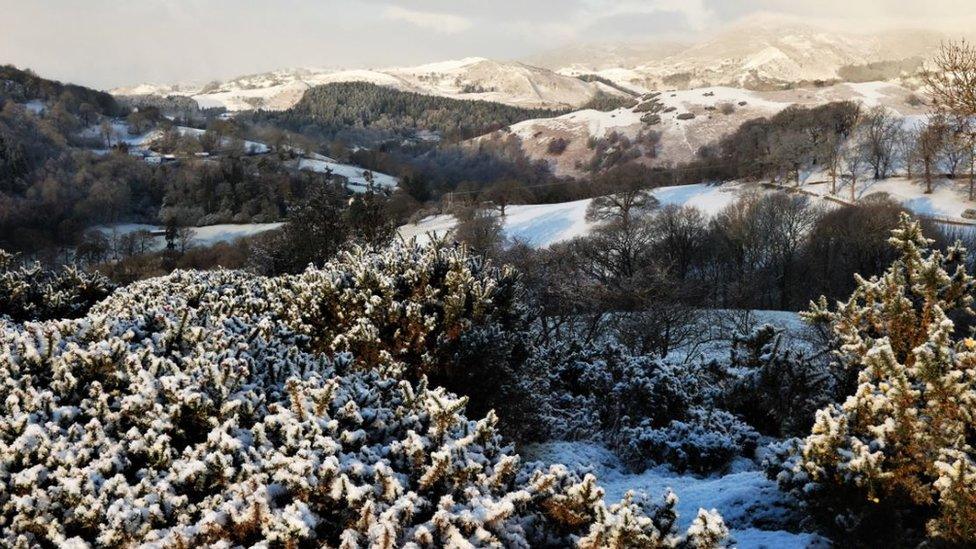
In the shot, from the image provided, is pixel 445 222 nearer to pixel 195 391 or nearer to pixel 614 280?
pixel 614 280

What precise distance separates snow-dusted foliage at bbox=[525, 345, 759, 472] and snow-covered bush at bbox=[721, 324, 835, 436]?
469 mm

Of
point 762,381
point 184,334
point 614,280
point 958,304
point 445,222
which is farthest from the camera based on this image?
point 445,222

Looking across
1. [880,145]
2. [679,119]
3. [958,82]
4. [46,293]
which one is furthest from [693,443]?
[679,119]

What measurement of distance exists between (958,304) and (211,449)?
7.21m

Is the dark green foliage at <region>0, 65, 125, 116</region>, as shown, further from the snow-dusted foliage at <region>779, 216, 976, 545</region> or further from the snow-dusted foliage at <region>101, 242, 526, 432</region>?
the snow-dusted foliage at <region>779, 216, 976, 545</region>

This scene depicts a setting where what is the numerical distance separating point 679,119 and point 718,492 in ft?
411

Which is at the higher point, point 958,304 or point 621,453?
point 958,304

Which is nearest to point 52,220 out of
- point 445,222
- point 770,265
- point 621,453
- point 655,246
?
point 445,222

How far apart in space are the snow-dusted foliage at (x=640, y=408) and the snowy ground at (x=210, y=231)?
66897 mm

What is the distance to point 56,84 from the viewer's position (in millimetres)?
163750

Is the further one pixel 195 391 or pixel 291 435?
pixel 195 391

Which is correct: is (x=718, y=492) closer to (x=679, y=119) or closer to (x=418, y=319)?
(x=418, y=319)

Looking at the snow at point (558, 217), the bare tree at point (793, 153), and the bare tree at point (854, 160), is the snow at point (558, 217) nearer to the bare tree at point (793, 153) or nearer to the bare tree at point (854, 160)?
the bare tree at point (793, 153)

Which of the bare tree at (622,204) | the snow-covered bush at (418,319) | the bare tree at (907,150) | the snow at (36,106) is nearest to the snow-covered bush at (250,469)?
the snow-covered bush at (418,319)
